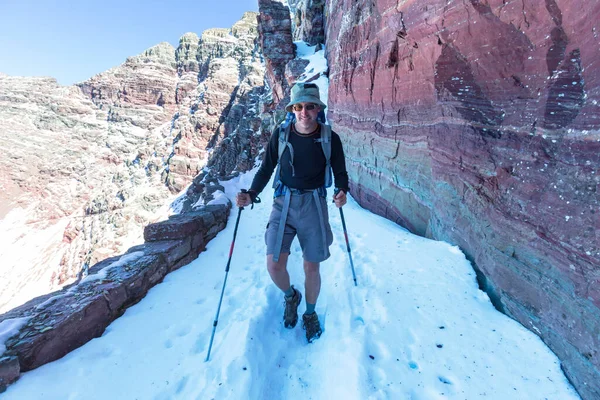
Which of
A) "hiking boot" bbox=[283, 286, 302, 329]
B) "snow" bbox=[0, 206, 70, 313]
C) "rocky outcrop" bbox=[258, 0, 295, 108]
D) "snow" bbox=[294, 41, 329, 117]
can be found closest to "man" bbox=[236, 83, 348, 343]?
"hiking boot" bbox=[283, 286, 302, 329]

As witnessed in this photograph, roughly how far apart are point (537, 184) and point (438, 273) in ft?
6.13

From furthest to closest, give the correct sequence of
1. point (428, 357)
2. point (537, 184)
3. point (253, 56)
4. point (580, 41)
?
1. point (253, 56)
2. point (537, 184)
3. point (428, 357)
4. point (580, 41)

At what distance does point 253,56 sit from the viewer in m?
103

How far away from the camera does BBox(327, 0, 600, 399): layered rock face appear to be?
2.61 metres

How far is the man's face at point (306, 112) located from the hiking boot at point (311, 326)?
7.69ft

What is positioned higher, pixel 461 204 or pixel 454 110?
pixel 454 110

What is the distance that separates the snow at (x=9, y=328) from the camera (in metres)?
2.99

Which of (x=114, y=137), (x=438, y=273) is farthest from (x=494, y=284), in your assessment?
(x=114, y=137)

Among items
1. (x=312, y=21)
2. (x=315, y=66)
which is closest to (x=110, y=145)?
(x=312, y=21)

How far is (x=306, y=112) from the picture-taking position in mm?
3186

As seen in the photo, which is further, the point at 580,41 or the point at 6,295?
the point at 6,295

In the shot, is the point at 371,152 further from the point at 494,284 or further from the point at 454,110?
the point at 494,284

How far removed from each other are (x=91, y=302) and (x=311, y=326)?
2.87 meters

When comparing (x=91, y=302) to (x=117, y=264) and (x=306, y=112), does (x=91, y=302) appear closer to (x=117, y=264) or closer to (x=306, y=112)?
(x=117, y=264)
